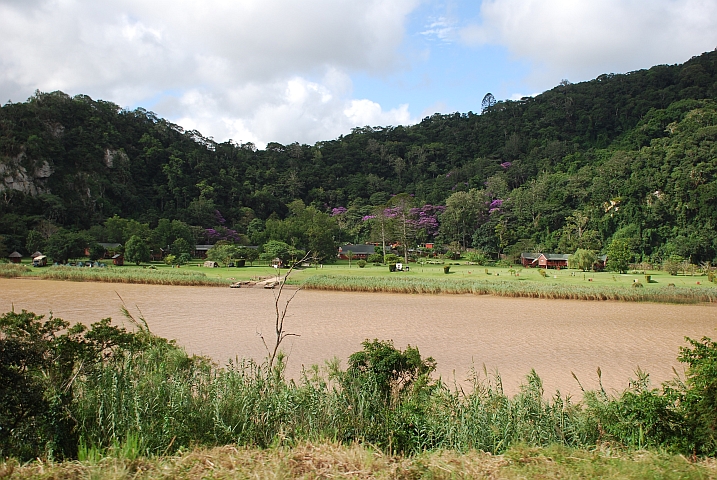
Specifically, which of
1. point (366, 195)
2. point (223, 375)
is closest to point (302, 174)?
point (366, 195)

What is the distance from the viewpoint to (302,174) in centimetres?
8875

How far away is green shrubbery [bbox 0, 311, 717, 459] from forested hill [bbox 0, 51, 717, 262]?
45316 mm

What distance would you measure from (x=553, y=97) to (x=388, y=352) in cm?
10585

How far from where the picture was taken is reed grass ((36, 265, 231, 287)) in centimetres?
2830

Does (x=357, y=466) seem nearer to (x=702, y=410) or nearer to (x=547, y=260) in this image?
(x=702, y=410)

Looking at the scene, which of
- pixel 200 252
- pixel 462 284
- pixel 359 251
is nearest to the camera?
pixel 462 284

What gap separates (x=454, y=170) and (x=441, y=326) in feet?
237

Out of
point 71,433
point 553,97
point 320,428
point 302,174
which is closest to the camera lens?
point 71,433

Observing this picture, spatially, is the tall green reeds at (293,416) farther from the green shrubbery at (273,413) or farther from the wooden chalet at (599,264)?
the wooden chalet at (599,264)

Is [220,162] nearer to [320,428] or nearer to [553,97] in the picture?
[553,97]

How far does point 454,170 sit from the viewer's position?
84125 mm

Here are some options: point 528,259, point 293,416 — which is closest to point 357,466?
point 293,416

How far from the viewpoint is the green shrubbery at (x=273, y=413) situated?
3971 millimetres

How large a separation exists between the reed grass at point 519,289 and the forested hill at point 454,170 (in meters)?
23.7
